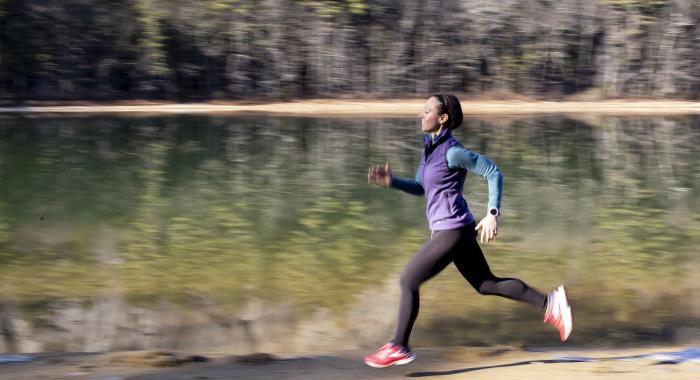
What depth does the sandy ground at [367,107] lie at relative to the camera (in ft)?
121

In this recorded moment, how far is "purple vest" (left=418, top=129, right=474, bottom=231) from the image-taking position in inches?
208

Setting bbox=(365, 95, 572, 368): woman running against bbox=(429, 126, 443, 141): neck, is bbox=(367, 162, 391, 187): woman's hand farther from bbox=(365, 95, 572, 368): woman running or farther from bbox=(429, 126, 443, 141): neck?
bbox=(429, 126, 443, 141): neck

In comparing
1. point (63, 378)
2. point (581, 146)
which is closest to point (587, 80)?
point (581, 146)

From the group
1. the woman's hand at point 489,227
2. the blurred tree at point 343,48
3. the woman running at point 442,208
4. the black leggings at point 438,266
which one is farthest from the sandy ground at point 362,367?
the blurred tree at point 343,48

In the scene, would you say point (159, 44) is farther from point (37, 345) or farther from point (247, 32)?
point (37, 345)

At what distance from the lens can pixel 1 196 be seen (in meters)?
13.6

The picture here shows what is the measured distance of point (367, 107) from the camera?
127 ft

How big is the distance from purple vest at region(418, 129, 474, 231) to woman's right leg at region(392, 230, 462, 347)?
58 mm

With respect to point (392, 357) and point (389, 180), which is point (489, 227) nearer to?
point (389, 180)

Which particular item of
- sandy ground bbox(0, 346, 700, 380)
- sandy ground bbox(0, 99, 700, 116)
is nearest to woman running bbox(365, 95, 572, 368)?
sandy ground bbox(0, 346, 700, 380)

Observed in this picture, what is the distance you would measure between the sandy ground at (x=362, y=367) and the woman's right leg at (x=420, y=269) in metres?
0.29

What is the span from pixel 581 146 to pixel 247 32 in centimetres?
2251

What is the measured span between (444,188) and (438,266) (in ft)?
1.37

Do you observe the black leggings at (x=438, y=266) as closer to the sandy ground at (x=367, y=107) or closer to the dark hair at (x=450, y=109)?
the dark hair at (x=450, y=109)
